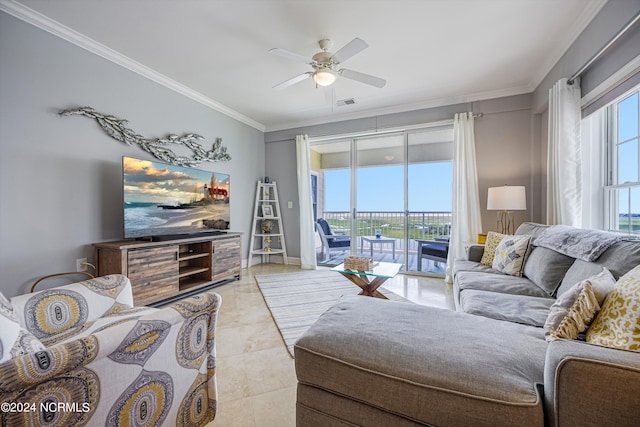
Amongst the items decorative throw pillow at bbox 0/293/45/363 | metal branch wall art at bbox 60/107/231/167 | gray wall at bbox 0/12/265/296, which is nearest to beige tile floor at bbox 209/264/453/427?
decorative throw pillow at bbox 0/293/45/363

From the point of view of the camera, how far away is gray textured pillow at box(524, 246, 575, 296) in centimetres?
173

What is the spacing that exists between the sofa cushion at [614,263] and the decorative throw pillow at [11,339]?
2.47 meters

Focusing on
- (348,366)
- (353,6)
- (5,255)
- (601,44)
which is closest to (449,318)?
(348,366)

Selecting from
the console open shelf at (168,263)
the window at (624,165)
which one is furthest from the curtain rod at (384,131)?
the console open shelf at (168,263)

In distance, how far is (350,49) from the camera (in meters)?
2.04

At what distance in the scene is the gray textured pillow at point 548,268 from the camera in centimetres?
173

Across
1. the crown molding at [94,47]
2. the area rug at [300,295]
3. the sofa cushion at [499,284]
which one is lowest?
the area rug at [300,295]

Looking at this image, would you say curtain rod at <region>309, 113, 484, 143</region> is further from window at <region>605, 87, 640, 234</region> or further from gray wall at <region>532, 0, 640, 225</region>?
window at <region>605, 87, 640, 234</region>

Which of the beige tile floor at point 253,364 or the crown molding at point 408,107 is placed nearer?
the beige tile floor at point 253,364

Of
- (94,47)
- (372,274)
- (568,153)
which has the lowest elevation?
(372,274)

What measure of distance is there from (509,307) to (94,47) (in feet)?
12.7

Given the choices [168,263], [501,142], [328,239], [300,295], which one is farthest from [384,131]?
[168,263]

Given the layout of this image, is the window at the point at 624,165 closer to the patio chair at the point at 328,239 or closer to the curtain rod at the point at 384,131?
the curtain rod at the point at 384,131

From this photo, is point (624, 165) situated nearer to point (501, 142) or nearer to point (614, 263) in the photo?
point (614, 263)
